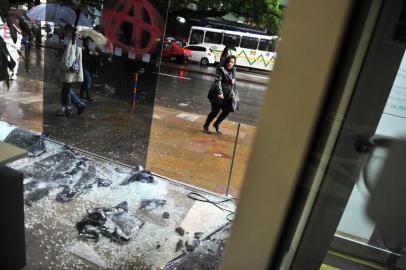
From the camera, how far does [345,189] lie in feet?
2.68

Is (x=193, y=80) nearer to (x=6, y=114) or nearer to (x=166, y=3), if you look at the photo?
(x=6, y=114)

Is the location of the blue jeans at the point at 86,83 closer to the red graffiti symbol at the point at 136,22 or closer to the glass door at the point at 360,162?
the red graffiti symbol at the point at 136,22

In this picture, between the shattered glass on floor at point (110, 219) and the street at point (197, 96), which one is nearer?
the shattered glass on floor at point (110, 219)

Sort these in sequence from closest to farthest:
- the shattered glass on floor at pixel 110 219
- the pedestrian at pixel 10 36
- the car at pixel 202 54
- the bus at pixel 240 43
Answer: the pedestrian at pixel 10 36 < the shattered glass on floor at pixel 110 219 < the bus at pixel 240 43 < the car at pixel 202 54

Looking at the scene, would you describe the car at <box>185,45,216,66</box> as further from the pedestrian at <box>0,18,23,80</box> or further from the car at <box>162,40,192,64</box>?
the pedestrian at <box>0,18,23,80</box>

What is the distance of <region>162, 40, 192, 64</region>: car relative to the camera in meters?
22.3

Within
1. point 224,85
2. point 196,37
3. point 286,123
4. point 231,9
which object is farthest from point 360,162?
point 196,37

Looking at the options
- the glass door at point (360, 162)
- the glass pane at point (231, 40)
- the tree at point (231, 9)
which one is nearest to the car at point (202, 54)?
the glass pane at point (231, 40)

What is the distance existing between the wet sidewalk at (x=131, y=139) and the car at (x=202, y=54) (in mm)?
17247

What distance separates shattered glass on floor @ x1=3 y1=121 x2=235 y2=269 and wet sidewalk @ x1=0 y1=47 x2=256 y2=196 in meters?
0.43

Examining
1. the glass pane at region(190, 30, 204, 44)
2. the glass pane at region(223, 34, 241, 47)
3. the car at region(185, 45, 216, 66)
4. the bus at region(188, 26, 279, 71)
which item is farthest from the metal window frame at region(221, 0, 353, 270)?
the glass pane at region(190, 30, 204, 44)

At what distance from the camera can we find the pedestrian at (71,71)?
5566mm

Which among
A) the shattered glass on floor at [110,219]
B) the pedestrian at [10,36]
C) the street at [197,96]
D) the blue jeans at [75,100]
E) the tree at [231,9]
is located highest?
the tree at [231,9]

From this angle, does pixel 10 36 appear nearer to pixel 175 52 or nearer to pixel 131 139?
pixel 131 139
